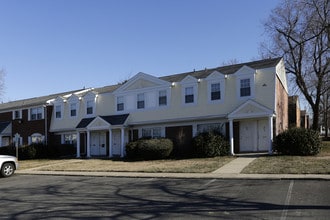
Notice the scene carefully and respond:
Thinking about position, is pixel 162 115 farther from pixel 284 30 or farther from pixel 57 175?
pixel 284 30

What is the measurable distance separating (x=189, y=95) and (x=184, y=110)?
1163 mm

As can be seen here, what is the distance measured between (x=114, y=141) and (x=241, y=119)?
38.2 feet

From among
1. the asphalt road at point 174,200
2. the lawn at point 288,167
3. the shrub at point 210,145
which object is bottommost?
the asphalt road at point 174,200

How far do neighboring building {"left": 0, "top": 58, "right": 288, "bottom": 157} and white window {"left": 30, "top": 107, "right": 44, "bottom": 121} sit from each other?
2247mm

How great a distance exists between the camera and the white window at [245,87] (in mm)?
26422

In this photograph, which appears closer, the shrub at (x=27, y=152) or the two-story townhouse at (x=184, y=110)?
the two-story townhouse at (x=184, y=110)

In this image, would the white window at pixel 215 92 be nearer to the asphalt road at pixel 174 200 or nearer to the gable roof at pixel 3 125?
the asphalt road at pixel 174 200

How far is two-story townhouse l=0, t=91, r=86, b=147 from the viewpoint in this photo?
38.4 m

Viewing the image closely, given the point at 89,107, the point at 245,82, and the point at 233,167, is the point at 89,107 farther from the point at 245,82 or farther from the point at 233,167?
the point at 233,167

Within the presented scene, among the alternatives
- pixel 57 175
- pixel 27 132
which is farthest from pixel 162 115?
pixel 27 132

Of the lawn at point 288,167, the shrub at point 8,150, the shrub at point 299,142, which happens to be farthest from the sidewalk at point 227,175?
the shrub at point 8,150

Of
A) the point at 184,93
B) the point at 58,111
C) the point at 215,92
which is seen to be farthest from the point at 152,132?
the point at 58,111

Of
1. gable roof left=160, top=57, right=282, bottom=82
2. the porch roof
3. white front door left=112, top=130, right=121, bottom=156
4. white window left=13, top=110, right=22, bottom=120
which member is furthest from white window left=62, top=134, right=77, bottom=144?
gable roof left=160, top=57, right=282, bottom=82

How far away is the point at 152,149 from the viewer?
26.5 meters
